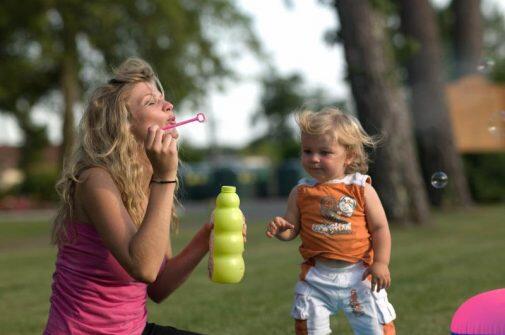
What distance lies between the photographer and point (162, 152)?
266 cm

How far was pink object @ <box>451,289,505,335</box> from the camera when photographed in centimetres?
308

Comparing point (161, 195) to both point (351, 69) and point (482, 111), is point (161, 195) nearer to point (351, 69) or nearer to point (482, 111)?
point (351, 69)

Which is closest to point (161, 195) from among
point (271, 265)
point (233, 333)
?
point (233, 333)

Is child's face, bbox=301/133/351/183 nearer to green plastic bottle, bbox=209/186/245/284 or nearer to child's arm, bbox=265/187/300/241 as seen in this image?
child's arm, bbox=265/187/300/241

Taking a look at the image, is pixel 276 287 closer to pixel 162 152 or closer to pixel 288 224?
pixel 288 224

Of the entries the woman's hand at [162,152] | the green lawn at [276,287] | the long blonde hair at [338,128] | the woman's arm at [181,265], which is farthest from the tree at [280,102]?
the woman's hand at [162,152]

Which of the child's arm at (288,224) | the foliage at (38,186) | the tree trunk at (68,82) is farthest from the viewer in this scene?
the foliage at (38,186)

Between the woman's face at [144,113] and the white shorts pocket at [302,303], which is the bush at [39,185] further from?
the woman's face at [144,113]

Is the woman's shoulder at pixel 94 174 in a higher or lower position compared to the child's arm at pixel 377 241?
higher

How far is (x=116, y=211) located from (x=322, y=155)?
1.28m

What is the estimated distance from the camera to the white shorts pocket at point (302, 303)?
359cm

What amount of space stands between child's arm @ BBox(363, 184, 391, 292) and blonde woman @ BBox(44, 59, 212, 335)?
0.84 metres

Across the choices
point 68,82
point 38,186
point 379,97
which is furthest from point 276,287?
point 38,186

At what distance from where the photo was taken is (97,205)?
9.02 ft
